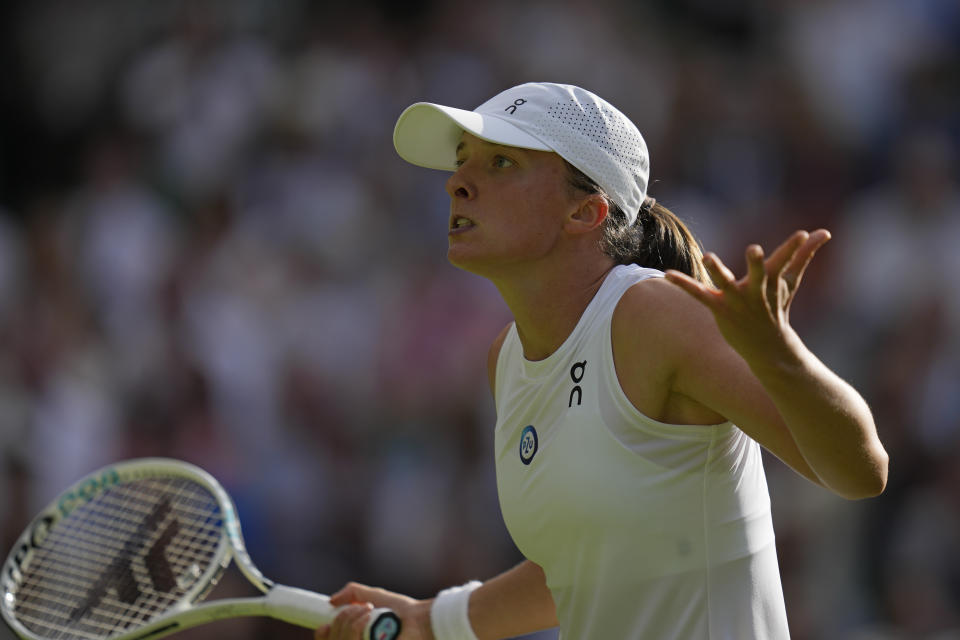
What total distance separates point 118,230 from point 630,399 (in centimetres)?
533

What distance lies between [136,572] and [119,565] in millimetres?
102

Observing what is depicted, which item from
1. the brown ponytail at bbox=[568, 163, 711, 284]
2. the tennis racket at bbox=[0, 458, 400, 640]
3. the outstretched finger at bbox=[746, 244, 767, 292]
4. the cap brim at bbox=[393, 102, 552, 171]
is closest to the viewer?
the outstretched finger at bbox=[746, 244, 767, 292]

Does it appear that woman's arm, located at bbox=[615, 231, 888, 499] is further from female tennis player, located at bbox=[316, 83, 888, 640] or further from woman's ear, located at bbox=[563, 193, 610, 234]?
woman's ear, located at bbox=[563, 193, 610, 234]

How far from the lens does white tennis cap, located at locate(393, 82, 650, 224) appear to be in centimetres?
256

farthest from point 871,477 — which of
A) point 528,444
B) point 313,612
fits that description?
point 313,612

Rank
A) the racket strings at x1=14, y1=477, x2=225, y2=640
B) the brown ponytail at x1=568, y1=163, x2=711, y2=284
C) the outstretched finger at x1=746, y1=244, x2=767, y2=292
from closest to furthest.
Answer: the outstretched finger at x1=746, y1=244, x2=767, y2=292 → the brown ponytail at x1=568, y1=163, x2=711, y2=284 → the racket strings at x1=14, y1=477, x2=225, y2=640

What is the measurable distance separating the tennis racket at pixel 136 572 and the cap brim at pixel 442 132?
3.69 feet

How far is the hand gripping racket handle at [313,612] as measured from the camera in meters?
2.94

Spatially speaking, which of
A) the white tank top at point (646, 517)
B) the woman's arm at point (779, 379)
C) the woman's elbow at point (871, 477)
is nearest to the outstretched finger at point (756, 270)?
the woman's arm at point (779, 379)

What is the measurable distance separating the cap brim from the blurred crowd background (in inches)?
119

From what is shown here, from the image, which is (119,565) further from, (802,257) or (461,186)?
(802,257)

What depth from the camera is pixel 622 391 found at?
2348 millimetres

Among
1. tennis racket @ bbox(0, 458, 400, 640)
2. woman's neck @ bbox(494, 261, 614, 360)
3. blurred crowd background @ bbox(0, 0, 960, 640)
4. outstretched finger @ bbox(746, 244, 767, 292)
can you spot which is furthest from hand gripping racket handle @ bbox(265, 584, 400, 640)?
blurred crowd background @ bbox(0, 0, 960, 640)

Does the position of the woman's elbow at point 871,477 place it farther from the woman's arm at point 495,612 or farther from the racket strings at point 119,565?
the racket strings at point 119,565
